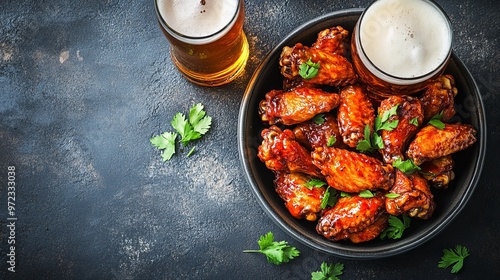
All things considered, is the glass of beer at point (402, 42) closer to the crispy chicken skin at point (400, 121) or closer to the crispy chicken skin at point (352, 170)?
the crispy chicken skin at point (400, 121)

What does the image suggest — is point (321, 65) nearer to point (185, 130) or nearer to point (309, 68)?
point (309, 68)

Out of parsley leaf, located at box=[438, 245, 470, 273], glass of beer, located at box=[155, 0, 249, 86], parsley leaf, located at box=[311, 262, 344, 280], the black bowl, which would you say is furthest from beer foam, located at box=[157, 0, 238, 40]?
parsley leaf, located at box=[438, 245, 470, 273]

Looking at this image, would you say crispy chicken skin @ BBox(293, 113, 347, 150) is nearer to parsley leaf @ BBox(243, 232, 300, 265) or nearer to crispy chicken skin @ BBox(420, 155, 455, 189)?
crispy chicken skin @ BBox(420, 155, 455, 189)

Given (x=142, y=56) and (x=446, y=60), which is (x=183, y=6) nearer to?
(x=142, y=56)

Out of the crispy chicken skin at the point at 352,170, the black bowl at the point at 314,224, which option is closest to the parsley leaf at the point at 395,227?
the black bowl at the point at 314,224

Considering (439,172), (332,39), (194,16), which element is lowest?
(439,172)

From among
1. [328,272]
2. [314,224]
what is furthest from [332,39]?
[328,272]
